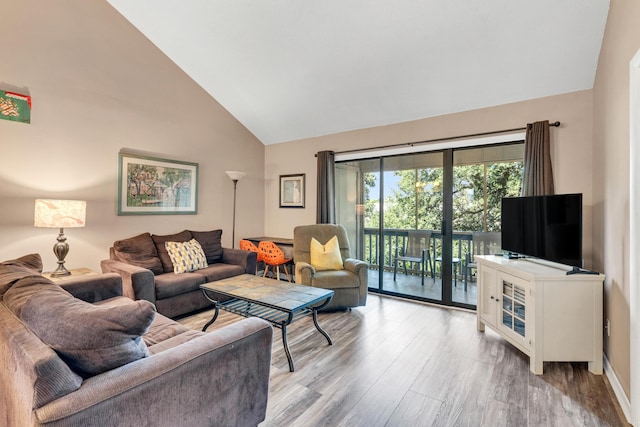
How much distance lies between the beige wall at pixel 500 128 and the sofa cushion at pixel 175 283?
206 cm

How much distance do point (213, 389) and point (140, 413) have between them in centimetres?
30

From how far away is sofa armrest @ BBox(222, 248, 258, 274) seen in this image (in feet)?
13.2

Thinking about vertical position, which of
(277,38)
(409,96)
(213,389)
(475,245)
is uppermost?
(277,38)

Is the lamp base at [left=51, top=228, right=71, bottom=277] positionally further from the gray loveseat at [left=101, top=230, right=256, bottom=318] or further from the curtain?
the curtain

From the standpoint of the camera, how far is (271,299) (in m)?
2.49

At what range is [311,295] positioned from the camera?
104 inches

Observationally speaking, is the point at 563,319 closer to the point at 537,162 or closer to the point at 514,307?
the point at 514,307

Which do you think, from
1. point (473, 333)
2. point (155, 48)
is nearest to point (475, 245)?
point (473, 333)

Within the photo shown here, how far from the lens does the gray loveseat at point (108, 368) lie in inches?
38.4

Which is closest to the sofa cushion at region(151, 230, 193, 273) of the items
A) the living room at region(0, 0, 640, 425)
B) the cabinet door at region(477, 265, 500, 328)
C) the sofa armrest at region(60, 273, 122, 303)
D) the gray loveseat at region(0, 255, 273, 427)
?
the living room at region(0, 0, 640, 425)

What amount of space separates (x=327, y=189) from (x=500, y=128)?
2.34 m

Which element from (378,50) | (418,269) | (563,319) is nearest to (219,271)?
(418,269)

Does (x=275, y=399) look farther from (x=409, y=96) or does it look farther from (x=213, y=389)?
(x=409, y=96)

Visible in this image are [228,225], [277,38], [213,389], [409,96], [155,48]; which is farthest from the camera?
[228,225]
